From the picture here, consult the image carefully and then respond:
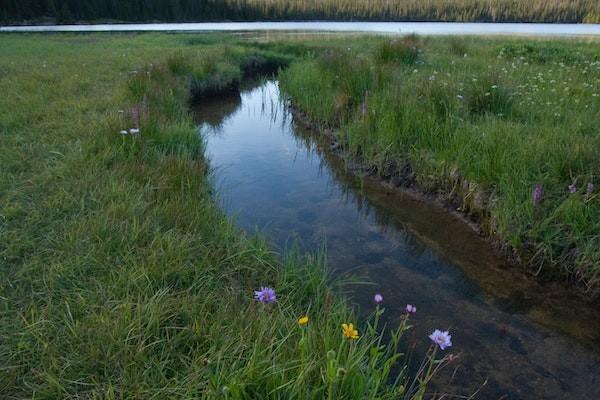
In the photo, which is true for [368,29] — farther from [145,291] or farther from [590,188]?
[145,291]

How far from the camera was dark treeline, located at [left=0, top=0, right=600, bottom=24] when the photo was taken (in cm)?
5062

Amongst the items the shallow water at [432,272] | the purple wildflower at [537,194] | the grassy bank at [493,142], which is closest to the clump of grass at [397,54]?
the grassy bank at [493,142]

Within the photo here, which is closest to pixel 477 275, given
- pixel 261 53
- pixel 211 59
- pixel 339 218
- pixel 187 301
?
pixel 339 218

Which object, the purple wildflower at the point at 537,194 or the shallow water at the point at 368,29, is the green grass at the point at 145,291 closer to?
the purple wildflower at the point at 537,194

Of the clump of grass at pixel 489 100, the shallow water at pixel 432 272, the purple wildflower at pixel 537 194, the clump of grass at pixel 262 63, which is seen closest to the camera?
the shallow water at pixel 432 272

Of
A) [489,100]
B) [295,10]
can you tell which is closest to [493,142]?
[489,100]

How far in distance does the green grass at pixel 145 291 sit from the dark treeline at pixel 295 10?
53629 mm

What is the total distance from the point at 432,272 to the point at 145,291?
2809mm

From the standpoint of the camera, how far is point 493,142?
17.7ft

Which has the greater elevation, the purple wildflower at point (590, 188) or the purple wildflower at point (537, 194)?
the purple wildflower at point (590, 188)

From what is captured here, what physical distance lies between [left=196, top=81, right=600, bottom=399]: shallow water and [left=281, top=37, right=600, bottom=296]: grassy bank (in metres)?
0.33

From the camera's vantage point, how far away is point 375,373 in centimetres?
205

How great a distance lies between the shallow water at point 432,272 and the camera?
122 inches

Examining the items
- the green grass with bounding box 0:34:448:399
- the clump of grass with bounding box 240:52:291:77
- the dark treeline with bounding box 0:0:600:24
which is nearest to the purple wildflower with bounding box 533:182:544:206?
the green grass with bounding box 0:34:448:399
